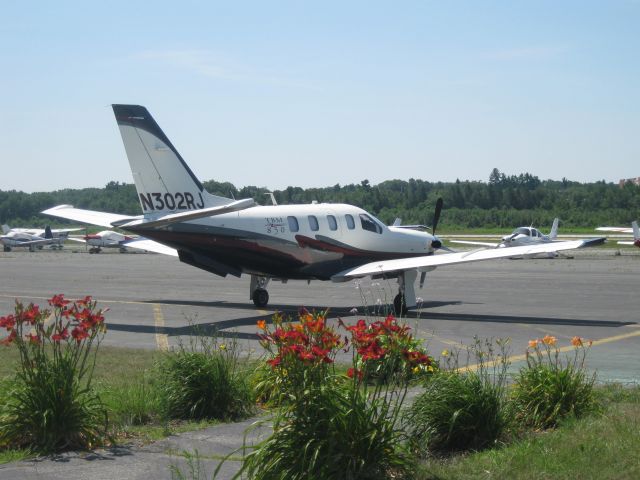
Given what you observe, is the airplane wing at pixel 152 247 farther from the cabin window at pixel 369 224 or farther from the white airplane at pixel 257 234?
the cabin window at pixel 369 224

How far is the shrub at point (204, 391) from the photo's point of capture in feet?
33.9

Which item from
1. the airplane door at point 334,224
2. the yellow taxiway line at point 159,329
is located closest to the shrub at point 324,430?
the yellow taxiway line at point 159,329

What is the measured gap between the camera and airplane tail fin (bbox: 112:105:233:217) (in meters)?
23.2

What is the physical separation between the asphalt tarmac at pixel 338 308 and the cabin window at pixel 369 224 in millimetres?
1789

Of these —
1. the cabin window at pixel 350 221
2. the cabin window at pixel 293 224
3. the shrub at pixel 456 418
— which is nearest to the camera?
the shrub at pixel 456 418

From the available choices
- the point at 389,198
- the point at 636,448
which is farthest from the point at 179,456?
the point at 389,198

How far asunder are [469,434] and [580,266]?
41.6 meters

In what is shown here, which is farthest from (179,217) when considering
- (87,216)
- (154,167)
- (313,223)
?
(87,216)

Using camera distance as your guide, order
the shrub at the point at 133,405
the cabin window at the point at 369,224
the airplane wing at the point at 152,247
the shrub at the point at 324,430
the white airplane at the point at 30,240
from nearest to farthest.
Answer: the shrub at the point at 324,430 < the shrub at the point at 133,405 < the cabin window at the point at 369,224 < the airplane wing at the point at 152,247 < the white airplane at the point at 30,240

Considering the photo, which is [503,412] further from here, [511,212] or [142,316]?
[511,212]

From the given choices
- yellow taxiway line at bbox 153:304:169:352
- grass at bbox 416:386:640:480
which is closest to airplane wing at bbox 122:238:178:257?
yellow taxiway line at bbox 153:304:169:352

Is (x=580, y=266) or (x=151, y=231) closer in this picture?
(x=151, y=231)

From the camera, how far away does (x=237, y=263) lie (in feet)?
81.5

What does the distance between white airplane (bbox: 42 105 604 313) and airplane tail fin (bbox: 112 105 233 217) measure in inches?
1.0
